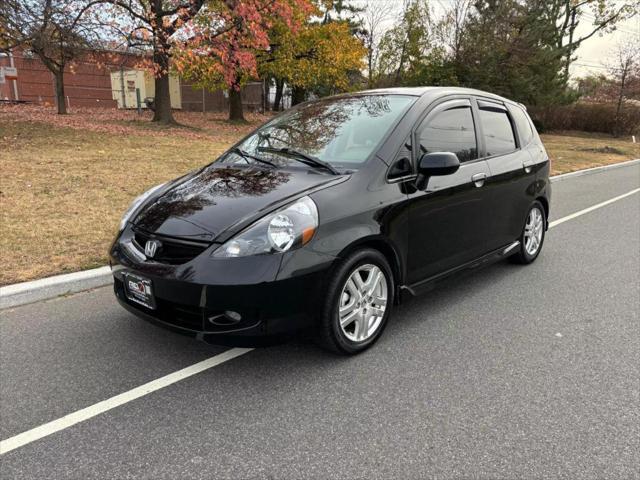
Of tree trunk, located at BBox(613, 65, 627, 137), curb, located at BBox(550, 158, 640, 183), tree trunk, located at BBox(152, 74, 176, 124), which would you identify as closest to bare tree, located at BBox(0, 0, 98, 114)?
tree trunk, located at BBox(152, 74, 176, 124)

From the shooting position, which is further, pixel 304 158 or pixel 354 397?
pixel 304 158

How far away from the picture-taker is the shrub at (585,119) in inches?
1258

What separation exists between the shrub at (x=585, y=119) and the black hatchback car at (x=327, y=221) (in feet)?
101

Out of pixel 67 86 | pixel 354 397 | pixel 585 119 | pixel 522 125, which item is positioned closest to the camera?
pixel 354 397

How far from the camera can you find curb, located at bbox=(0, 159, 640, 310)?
13.7ft

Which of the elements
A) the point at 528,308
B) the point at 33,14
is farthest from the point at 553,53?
the point at 528,308

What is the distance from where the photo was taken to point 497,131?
471 centimetres

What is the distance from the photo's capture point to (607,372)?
125 inches

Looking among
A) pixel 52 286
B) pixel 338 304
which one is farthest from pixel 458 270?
pixel 52 286

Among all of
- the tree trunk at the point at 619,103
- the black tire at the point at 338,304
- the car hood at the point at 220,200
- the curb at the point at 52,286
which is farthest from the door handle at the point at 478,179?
the tree trunk at the point at 619,103

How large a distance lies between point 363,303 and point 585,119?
3535 cm

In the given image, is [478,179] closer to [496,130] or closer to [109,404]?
[496,130]

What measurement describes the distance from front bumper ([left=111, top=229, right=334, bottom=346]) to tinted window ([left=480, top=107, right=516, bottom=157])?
232cm

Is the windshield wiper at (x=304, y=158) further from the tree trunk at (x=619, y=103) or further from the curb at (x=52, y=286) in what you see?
the tree trunk at (x=619, y=103)
